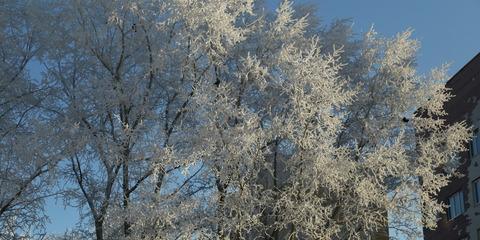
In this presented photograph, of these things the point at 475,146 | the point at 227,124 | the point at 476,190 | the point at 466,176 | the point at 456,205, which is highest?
the point at 475,146

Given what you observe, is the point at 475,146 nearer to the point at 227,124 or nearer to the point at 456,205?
the point at 456,205

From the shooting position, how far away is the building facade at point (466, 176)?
37.8 metres

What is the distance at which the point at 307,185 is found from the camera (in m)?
14.2

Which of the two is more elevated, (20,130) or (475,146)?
(475,146)

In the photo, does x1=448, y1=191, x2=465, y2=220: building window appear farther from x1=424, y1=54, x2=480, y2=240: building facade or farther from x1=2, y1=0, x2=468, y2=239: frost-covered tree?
x1=2, y1=0, x2=468, y2=239: frost-covered tree

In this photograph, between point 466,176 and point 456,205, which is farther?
point 456,205

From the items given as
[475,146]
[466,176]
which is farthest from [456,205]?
[475,146]

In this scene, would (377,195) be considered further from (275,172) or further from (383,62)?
(383,62)

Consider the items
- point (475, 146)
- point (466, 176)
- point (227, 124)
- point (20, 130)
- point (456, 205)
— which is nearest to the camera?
point (227, 124)

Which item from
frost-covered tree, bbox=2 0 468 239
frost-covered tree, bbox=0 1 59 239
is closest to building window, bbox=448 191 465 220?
frost-covered tree, bbox=2 0 468 239

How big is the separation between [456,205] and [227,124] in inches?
1162

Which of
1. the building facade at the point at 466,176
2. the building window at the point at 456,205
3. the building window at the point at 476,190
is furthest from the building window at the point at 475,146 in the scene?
the building window at the point at 456,205

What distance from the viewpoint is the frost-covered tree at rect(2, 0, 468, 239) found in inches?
553

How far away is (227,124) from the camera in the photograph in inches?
560
